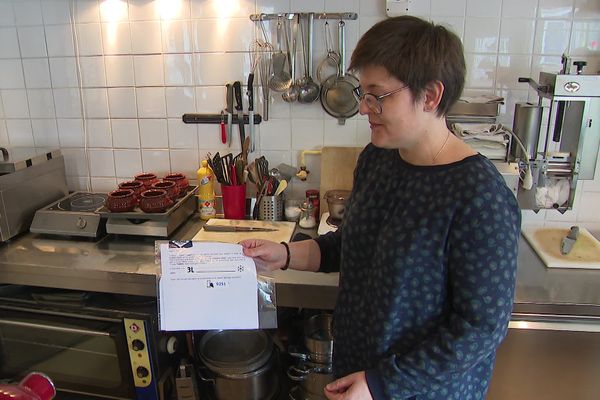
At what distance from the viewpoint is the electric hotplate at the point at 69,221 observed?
1.71 meters

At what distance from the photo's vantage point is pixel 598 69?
1.68 m

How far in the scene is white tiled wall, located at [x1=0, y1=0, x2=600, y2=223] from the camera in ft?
5.55

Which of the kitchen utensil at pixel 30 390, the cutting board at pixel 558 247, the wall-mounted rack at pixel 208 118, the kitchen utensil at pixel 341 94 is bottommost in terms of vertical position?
the cutting board at pixel 558 247

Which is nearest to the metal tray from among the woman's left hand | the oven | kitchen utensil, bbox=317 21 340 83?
the oven

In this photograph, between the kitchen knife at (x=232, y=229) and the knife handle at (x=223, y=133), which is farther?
the knife handle at (x=223, y=133)

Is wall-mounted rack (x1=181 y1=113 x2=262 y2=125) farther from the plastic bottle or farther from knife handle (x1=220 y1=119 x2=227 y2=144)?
the plastic bottle

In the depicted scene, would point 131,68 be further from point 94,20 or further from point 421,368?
point 421,368

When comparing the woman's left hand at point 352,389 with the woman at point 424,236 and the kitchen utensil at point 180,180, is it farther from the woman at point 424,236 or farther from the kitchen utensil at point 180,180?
the kitchen utensil at point 180,180

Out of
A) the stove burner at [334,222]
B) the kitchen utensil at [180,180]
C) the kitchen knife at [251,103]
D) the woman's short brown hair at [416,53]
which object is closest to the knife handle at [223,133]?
the kitchen knife at [251,103]

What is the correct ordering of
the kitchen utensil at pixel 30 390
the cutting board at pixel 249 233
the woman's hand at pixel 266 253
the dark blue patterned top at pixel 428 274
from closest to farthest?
the kitchen utensil at pixel 30 390, the dark blue patterned top at pixel 428 274, the woman's hand at pixel 266 253, the cutting board at pixel 249 233

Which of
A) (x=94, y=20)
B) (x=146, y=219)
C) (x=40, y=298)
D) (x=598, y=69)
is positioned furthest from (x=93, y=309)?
(x=598, y=69)

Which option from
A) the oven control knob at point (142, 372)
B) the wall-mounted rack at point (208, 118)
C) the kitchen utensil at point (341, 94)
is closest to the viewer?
the oven control knob at point (142, 372)

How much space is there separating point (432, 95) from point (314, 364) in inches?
43.5

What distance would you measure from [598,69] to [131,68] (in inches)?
64.8
